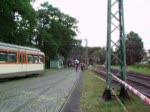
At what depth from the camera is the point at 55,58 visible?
96562 mm

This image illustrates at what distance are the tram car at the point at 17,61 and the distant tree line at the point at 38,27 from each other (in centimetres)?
594

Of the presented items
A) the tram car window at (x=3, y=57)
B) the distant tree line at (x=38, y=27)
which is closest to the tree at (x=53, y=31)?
the distant tree line at (x=38, y=27)

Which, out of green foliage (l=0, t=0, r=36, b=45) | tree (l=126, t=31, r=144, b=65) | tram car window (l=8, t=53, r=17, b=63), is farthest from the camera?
tree (l=126, t=31, r=144, b=65)

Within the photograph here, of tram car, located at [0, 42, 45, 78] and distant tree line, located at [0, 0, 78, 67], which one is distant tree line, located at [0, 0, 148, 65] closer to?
distant tree line, located at [0, 0, 78, 67]

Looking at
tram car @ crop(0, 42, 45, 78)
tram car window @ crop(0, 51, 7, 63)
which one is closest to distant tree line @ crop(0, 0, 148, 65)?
tram car @ crop(0, 42, 45, 78)

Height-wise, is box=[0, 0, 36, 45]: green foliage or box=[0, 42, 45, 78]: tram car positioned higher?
box=[0, 0, 36, 45]: green foliage

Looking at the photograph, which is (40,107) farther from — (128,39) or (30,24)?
(128,39)

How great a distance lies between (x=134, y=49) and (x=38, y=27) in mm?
49758

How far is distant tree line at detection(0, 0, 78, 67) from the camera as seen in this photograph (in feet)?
146

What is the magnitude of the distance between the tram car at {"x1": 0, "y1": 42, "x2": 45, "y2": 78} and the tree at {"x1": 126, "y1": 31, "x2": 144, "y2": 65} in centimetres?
7824

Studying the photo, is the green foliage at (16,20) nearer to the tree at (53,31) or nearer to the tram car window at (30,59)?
the tram car window at (30,59)

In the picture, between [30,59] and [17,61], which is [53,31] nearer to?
[30,59]

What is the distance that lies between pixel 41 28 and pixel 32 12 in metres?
39.0

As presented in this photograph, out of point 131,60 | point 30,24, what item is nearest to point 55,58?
point 131,60
